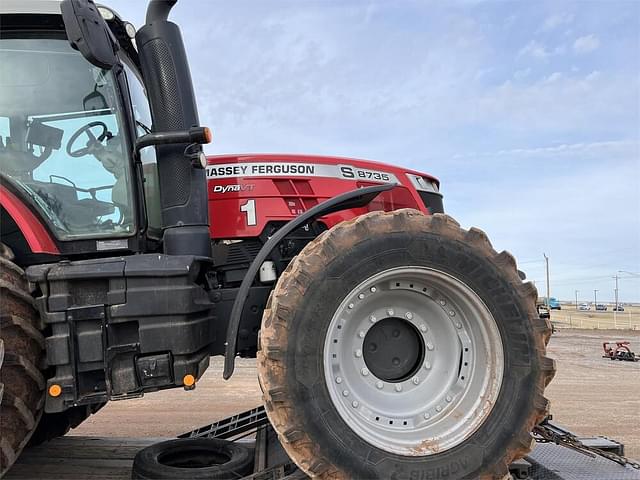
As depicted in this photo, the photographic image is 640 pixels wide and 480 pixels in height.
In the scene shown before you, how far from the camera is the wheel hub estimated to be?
2793mm

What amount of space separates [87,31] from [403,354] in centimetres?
225

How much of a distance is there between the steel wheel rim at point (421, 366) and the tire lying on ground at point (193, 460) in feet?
3.01

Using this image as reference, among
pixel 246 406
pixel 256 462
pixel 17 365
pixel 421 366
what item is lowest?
pixel 246 406

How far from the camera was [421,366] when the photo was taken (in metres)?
2.81

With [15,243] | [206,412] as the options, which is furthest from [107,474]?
[206,412]

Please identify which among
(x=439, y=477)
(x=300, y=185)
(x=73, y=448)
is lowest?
(x=73, y=448)

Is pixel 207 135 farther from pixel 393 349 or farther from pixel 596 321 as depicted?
pixel 596 321

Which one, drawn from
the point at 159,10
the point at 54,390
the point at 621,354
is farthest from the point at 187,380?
the point at 621,354

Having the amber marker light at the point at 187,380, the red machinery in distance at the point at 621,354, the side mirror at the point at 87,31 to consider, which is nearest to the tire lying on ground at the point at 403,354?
the amber marker light at the point at 187,380

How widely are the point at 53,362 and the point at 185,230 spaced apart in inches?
37.2

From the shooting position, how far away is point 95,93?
306 centimetres

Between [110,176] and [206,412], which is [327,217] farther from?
[206,412]

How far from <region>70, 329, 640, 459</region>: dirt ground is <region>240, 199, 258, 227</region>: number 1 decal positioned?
138 inches

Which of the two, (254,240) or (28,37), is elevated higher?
(28,37)
